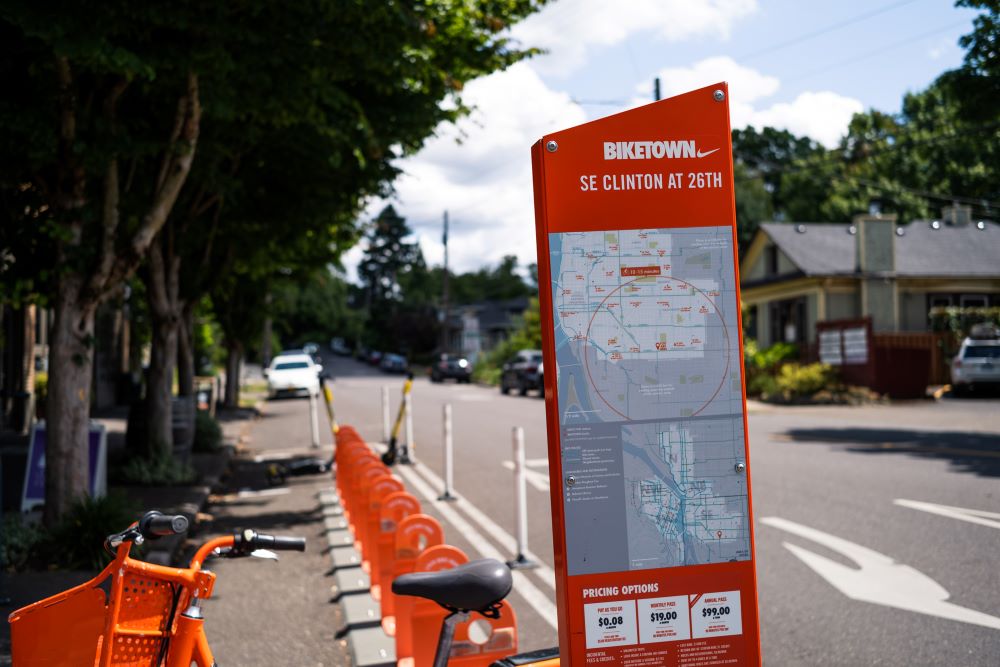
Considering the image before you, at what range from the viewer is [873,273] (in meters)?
34.5

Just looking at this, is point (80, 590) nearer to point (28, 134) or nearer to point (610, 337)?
point (610, 337)

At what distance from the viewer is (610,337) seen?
3.14m

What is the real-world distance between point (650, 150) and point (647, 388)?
2.64 ft

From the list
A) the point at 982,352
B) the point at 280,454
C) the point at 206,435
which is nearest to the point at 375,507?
the point at 206,435

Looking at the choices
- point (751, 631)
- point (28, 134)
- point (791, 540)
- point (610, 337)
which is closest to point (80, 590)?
point (610, 337)

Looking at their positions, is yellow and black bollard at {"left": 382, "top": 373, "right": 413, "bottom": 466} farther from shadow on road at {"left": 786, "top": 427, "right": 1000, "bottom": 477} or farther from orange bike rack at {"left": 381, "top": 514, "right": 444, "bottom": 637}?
orange bike rack at {"left": 381, "top": 514, "right": 444, "bottom": 637}

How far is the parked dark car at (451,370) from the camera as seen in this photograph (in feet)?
171

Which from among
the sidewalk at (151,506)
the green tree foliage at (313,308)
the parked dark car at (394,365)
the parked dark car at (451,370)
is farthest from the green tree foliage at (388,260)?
the sidewalk at (151,506)

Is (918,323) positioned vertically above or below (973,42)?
below

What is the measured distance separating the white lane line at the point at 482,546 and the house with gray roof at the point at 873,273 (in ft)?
73.5

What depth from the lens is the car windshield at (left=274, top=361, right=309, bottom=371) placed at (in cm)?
3738

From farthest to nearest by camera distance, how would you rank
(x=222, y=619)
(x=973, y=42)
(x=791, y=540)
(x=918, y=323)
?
1. (x=918, y=323)
2. (x=973, y=42)
3. (x=791, y=540)
4. (x=222, y=619)

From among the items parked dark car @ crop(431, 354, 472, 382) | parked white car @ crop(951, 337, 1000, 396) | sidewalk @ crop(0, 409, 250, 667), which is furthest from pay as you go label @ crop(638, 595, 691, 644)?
parked dark car @ crop(431, 354, 472, 382)

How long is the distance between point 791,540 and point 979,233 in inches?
1412
